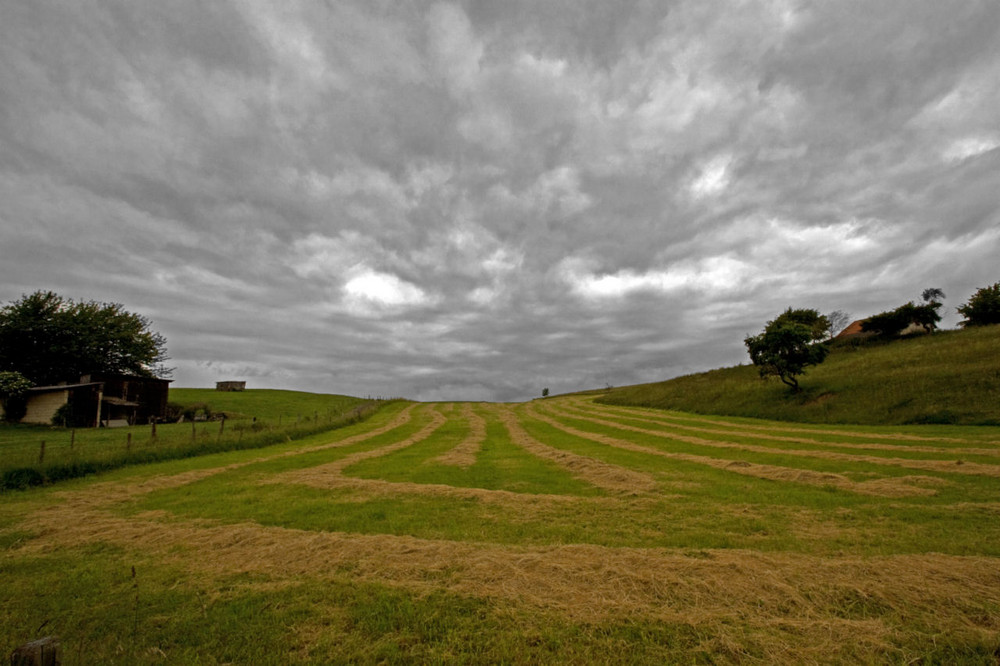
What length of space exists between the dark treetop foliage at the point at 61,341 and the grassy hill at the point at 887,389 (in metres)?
79.8

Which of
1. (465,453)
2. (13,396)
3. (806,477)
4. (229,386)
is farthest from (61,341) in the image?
(806,477)

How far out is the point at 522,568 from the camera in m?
7.23

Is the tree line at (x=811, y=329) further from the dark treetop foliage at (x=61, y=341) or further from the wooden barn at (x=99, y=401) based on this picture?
the dark treetop foliage at (x=61, y=341)

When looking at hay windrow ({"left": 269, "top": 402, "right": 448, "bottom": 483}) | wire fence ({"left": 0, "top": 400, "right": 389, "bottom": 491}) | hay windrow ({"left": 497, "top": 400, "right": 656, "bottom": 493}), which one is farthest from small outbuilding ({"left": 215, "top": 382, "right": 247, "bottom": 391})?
hay windrow ({"left": 497, "top": 400, "right": 656, "bottom": 493})

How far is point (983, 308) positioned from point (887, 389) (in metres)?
41.8

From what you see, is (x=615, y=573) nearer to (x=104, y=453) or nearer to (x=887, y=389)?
(x=104, y=453)

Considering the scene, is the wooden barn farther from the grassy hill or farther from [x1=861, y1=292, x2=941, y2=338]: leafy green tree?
[x1=861, y1=292, x2=941, y2=338]: leafy green tree

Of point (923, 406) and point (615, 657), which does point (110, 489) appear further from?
point (923, 406)

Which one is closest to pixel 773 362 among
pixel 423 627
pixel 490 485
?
pixel 490 485

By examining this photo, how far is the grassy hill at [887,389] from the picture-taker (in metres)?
28.6

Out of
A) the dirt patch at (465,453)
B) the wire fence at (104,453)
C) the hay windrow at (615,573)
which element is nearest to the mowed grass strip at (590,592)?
the hay windrow at (615,573)

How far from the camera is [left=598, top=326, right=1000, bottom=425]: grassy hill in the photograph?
28609 millimetres

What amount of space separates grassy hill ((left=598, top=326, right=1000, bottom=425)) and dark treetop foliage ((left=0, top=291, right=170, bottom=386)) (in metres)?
79.8

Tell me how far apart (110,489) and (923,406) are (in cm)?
4561
